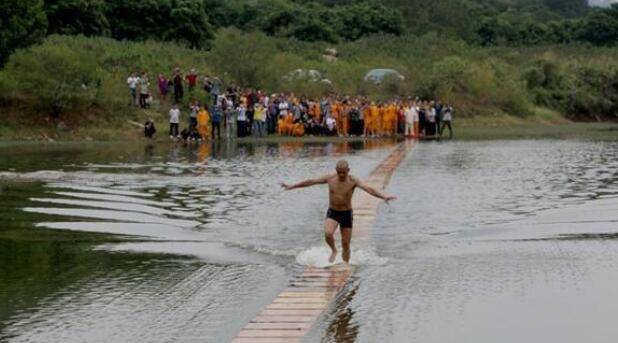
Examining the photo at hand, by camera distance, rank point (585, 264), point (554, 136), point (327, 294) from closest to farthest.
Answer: point (327, 294) → point (585, 264) → point (554, 136)

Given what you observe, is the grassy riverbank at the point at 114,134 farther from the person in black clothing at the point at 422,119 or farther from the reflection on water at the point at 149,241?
the reflection on water at the point at 149,241

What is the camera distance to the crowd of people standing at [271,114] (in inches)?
1650

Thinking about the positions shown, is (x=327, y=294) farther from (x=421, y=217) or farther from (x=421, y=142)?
(x=421, y=142)

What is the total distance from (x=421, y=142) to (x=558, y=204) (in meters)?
21.5

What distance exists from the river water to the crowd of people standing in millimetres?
10512

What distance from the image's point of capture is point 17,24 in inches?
1736

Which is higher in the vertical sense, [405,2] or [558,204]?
[405,2]

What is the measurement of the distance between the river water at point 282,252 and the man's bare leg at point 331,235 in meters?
0.53

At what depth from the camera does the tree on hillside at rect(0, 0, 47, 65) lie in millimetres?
43562

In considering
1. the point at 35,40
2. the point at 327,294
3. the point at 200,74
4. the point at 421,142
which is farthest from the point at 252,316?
the point at 200,74

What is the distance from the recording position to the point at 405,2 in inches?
4513

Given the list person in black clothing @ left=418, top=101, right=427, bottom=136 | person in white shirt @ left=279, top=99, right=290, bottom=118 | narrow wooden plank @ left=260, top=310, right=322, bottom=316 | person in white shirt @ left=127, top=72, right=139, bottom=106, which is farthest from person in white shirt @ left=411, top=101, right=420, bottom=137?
narrow wooden plank @ left=260, top=310, right=322, bottom=316

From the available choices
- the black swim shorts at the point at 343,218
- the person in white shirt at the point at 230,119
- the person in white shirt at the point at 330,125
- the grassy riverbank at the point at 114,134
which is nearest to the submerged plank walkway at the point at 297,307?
the black swim shorts at the point at 343,218

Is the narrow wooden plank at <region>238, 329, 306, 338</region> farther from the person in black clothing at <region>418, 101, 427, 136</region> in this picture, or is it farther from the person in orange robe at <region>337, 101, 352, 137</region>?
the person in black clothing at <region>418, 101, 427, 136</region>
